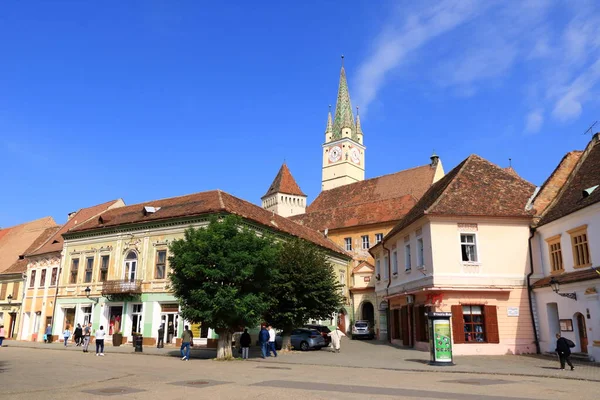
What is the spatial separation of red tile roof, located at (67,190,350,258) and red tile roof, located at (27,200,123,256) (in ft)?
15.1

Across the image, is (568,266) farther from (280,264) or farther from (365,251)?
(365,251)

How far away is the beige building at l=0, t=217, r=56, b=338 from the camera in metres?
42.9

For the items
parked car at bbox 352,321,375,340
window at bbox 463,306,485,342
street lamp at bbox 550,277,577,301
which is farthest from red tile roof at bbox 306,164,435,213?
street lamp at bbox 550,277,577,301

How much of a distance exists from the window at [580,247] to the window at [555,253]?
48.3 inches

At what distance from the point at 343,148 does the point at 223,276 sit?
279ft

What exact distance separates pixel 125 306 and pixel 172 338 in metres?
4.66

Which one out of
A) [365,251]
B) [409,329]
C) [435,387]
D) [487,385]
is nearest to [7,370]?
[435,387]

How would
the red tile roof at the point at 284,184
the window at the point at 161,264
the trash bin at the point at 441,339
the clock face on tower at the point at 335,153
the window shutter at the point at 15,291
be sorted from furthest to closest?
the clock face on tower at the point at 335,153
the red tile roof at the point at 284,184
the window shutter at the point at 15,291
the window at the point at 161,264
the trash bin at the point at 441,339

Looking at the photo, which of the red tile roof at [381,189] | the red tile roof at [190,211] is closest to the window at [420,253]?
the red tile roof at [190,211]

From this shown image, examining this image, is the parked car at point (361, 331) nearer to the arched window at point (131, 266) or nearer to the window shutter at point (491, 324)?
the window shutter at point (491, 324)

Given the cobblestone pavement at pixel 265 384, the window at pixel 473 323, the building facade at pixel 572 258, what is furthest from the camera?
the window at pixel 473 323

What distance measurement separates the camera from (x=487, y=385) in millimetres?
13227

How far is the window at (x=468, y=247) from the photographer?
24844 millimetres

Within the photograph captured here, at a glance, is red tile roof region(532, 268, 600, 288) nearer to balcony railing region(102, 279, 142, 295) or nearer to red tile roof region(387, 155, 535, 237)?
red tile roof region(387, 155, 535, 237)
